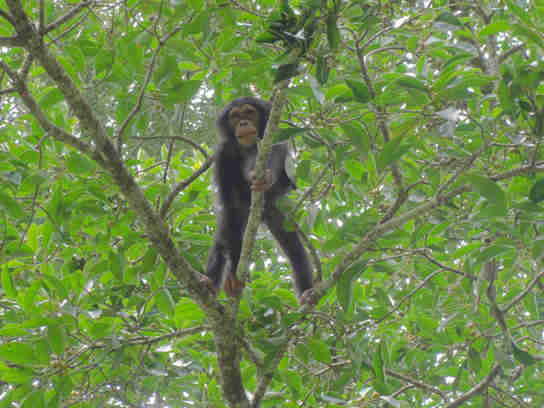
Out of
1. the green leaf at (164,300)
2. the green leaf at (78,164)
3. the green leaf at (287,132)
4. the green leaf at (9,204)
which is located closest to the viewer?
the green leaf at (287,132)

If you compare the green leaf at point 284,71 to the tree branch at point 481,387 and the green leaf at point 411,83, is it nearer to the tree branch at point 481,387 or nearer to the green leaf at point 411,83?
the green leaf at point 411,83

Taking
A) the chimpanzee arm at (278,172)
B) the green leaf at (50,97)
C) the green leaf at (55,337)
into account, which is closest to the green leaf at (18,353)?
the green leaf at (55,337)

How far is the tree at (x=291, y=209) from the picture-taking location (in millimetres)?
2742

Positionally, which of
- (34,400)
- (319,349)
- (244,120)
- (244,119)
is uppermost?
(244,119)

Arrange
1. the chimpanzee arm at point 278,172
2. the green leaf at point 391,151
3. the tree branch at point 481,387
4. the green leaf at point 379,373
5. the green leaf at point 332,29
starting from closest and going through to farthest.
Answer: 1. the green leaf at point 332,29
2. the green leaf at point 391,151
3. the green leaf at point 379,373
4. the tree branch at point 481,387
5. the chimpanzee arm at point 278,172

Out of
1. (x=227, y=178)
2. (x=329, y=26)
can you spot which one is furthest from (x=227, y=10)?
(x=227, y=178)

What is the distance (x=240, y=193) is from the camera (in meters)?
5.48

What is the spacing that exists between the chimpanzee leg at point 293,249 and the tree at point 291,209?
2.44ft

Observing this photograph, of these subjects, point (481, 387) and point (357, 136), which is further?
point (481, 387)

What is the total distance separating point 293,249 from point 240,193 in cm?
84

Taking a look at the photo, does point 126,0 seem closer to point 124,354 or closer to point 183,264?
point 183,264

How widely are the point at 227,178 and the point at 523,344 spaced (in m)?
3.49

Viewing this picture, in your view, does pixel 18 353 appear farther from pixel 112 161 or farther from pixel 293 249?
pixel 293 249

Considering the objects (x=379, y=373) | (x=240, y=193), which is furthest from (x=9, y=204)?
(x=240, y=193)
